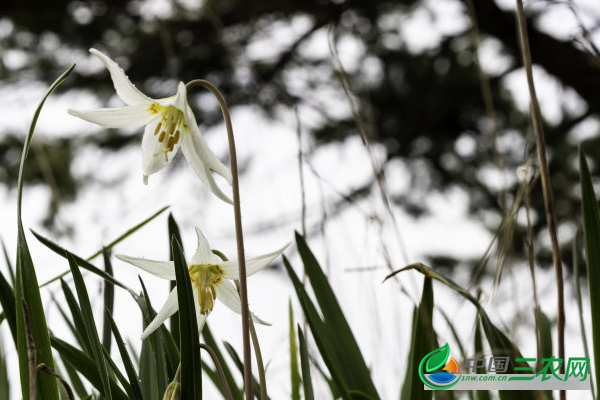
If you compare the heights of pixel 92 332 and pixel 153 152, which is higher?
pixel 153 152

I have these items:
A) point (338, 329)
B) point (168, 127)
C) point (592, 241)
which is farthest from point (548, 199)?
point (168, 127)

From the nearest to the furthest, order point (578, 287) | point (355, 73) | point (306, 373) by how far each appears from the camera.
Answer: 1. point (306, 373)
2. point (578, 287)
3. point (355, 73)

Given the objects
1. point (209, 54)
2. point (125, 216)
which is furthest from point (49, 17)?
point (125, 216)

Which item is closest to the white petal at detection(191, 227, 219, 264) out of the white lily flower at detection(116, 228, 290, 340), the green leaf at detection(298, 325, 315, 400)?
the white lily flower at detection(116, 228, 290, 340)

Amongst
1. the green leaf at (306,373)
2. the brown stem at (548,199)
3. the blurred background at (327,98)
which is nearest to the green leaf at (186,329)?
the green leaf at (306,373)

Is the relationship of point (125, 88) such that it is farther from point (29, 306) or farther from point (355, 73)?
point (355, 73)

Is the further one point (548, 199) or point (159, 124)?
point (159, 124)

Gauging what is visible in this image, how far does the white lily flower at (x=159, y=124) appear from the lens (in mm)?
517

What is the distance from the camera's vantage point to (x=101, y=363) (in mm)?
458

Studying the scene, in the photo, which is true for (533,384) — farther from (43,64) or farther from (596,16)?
(43,64)

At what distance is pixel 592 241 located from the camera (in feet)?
1.63

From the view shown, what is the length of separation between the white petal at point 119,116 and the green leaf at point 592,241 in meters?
0.37

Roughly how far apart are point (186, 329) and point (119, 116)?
0.73 feet

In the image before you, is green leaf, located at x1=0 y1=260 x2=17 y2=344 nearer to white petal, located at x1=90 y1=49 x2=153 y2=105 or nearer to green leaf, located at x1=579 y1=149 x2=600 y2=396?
white petal, located at x1=90 y1=49 x2=153 y2=105
